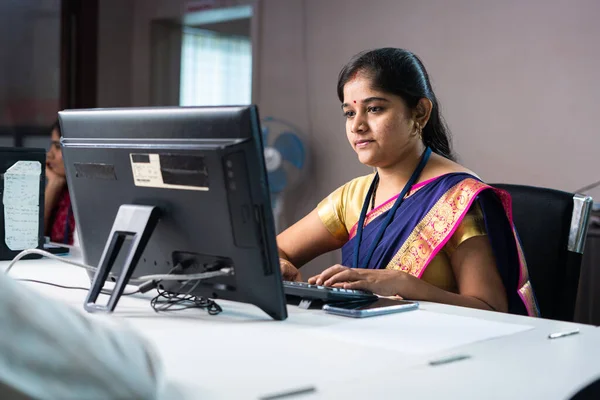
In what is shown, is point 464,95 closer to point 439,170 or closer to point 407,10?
point 407,10

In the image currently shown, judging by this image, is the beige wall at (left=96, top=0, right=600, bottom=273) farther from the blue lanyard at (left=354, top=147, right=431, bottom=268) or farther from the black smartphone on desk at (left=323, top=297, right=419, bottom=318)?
the black smartphone on desk at (left=323, top=297, right=419, bottom=318)

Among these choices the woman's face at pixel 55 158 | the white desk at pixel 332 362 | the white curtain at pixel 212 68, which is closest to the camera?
the white desk at pixel 332 362

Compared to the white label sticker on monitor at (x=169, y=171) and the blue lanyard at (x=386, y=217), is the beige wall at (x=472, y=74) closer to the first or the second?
the blue lanyard at (x=386, y=217)

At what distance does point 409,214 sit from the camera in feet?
6.13

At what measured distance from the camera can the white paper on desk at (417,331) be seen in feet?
3.69

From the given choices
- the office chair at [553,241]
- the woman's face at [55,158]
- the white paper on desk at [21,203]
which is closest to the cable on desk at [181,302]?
the white paper on desk at [21,203]

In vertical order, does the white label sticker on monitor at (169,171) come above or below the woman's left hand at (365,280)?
above

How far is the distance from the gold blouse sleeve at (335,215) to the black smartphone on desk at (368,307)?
687mm

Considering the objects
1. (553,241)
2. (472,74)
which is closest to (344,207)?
(553,241)

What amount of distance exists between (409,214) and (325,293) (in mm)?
528

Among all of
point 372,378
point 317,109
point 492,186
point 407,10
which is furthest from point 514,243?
point 317,109

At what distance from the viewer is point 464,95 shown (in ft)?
12.6

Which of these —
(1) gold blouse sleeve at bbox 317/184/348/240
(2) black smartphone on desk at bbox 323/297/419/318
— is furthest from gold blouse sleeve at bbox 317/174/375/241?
(2) black smartphone on desk at bbox 323/297/419/318

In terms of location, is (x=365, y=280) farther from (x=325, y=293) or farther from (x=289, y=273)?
(x=289, y=273)
